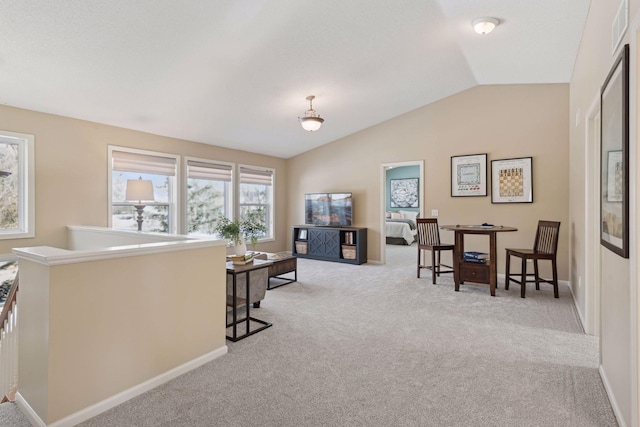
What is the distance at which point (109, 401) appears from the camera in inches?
77.7

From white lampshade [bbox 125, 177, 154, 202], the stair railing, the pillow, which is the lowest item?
the stair railing

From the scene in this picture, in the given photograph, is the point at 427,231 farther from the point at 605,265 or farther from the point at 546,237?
the point at 605,265

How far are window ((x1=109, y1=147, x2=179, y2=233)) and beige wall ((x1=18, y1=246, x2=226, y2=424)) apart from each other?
2.94m

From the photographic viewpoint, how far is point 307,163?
24.9 ft

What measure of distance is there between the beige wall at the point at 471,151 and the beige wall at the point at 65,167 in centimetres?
389

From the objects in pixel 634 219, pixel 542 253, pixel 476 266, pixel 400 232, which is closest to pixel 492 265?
pixel 476 266

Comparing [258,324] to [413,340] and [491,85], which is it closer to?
[413,340]

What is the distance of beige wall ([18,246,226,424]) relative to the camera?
5.87 ft

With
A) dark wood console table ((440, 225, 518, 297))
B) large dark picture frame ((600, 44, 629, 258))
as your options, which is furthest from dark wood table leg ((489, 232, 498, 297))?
large dark picture frame ((600, 44, 629, 258))

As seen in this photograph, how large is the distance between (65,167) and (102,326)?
3273 mm

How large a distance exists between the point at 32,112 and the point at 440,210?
591 cm

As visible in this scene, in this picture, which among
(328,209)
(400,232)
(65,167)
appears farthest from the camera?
(400,232)

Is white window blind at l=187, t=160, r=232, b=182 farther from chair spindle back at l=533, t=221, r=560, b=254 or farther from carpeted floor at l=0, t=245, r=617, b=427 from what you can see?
chair spindle back at l=533, t=221, r=560, b=254

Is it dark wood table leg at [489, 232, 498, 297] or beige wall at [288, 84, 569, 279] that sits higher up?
beige wall at [288, 84, 569, 279]
